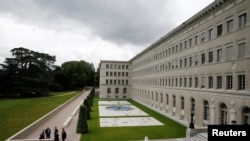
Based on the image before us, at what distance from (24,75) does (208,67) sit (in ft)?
221

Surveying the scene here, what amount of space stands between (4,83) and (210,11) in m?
71.4

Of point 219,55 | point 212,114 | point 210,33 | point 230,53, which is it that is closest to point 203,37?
point 210,33

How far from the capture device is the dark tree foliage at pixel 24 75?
7575 cm

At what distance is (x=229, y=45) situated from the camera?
22.0 meters

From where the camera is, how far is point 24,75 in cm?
7744

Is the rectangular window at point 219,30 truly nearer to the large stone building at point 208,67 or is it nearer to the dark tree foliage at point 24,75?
the large stone building at point 208,67

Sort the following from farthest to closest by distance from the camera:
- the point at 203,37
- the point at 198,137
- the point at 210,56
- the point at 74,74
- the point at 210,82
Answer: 1. the point at 74,74
2. the point at 203,37
3. the point at 210,56
4. the point at 210,82
5. the point at 198,137

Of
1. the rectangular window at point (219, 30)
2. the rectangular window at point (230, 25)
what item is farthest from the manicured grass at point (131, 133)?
the rectangular window at point (230, 25)

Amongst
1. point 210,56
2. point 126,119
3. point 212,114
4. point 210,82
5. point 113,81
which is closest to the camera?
point 212,114

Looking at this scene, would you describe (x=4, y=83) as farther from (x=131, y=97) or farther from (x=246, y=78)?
(x=246, y=78)

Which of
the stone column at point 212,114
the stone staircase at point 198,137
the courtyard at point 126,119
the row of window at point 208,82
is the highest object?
the row of window at point 208,82

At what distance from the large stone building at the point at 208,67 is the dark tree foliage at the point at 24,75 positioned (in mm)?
48044

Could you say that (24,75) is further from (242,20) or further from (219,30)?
(242,20)

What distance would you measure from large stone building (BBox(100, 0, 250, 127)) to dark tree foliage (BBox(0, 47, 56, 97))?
48044 millimetres
